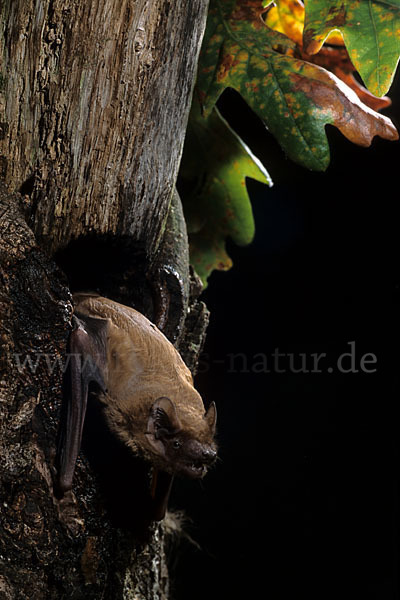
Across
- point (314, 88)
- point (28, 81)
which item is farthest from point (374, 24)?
point (28, 81)

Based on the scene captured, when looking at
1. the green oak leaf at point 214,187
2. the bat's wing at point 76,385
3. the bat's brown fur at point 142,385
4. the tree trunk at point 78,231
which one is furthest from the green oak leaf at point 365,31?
the bat's wing at point 76,385

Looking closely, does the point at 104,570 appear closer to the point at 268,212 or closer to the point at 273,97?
the point at 273,97

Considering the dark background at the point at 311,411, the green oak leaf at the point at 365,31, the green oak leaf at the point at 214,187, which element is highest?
the green oak leaf at the point at 365,31

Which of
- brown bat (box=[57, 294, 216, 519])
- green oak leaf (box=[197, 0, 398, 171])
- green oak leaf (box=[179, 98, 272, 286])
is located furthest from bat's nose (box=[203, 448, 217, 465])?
green oak leaf (box=[179, 98, 272, 286])

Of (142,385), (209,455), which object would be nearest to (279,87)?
(142,385)

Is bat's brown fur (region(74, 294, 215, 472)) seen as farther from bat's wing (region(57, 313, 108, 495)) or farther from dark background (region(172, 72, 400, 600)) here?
dark background (region(172, 72, 400, 600))

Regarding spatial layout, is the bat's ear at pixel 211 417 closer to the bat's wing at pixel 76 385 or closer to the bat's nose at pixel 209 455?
the bat's nose at pixel 209 455

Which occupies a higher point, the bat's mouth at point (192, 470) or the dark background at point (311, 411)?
the bat's mouth at point (192, 470)
